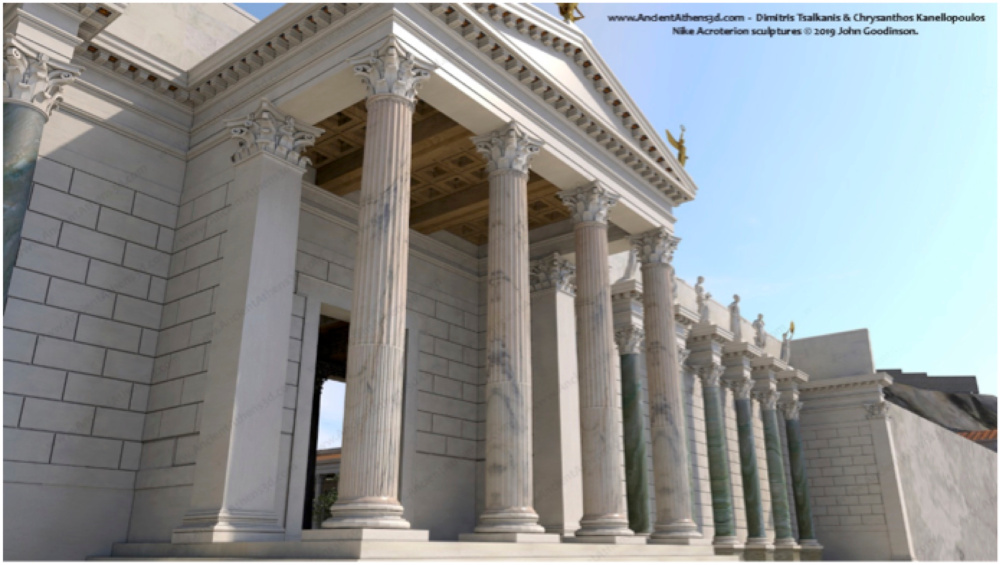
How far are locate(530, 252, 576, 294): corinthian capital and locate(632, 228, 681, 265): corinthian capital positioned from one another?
209 cm

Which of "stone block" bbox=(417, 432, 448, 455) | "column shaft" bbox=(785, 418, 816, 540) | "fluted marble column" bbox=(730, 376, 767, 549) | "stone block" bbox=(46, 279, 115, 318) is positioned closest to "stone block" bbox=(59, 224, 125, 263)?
"stone block" bbox=(46, 279, 115, 318)

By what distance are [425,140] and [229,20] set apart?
5.23 metres

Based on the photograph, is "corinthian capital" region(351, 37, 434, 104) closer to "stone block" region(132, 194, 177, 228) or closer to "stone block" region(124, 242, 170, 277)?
"stone block" region(132, 194, 177, 228)

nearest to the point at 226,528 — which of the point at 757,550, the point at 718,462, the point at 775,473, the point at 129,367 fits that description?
the point at 129,367

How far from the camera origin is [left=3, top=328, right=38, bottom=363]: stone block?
12.0 meters

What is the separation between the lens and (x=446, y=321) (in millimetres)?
20453

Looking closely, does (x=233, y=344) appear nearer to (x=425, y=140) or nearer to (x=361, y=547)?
(x=361, y=547)

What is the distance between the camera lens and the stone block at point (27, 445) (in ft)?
38.5

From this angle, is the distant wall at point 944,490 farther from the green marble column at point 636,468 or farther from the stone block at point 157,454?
the stone block at point 157,454

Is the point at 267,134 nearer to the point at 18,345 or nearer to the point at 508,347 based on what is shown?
the point at 18,345

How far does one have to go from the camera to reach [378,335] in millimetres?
11203

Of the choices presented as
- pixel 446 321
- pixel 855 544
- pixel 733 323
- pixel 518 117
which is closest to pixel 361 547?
pixel 518 117

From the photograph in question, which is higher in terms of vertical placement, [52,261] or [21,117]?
[21,117]

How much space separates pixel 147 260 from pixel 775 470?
2681 centimetres
